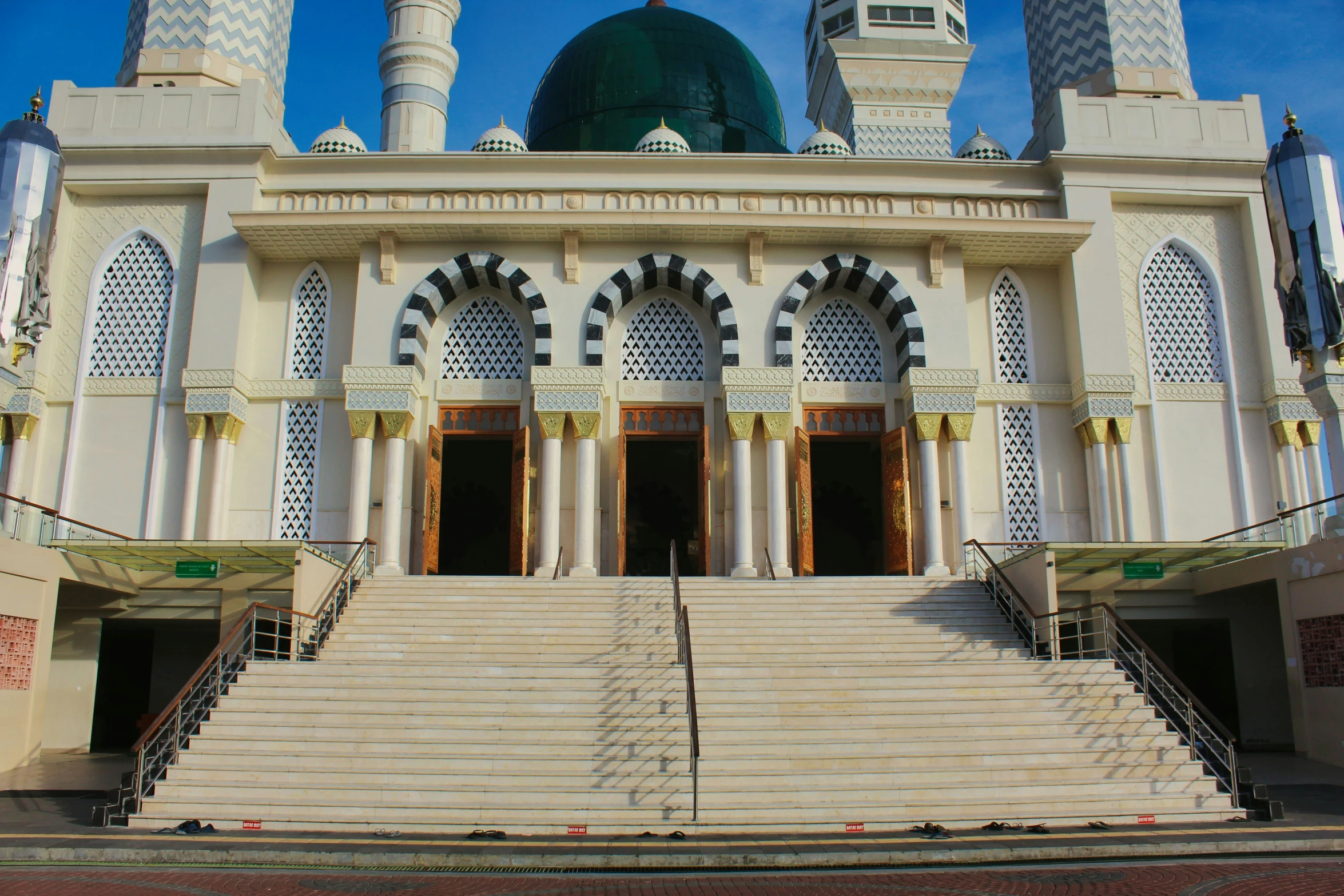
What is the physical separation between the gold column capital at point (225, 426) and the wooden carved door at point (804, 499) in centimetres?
807

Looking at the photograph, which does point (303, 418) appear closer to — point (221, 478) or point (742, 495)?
point (221, 478)

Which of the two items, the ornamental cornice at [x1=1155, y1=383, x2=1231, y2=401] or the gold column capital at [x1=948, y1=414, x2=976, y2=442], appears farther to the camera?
the ornamental cornice at [x1=1155, y1=383, x2=1231, y2=401]

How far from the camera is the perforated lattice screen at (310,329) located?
50.3 ft

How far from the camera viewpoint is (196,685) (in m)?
9.88

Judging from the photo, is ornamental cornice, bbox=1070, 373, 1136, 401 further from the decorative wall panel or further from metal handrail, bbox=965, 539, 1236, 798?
the decorative wall panel

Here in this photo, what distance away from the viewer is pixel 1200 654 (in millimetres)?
15906

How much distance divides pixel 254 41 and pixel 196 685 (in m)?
12.0

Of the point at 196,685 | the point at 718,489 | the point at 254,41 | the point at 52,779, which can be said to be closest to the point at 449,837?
A: the point at 196,685

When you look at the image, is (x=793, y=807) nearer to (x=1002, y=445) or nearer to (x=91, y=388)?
(x=1002, y=445)

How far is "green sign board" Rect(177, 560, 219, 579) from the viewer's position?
40.0ft

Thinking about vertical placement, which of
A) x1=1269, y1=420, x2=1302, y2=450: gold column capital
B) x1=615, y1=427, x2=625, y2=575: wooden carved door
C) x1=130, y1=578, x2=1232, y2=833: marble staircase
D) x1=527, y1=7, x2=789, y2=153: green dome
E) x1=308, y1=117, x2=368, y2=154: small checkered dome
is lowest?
x1=130, y1=578, x2=1232, y2=833: marble staircase

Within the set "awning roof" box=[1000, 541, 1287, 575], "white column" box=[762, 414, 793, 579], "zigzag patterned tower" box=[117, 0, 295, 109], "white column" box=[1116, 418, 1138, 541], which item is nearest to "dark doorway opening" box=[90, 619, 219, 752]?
"white column" box=[762, 414, 793, 579]

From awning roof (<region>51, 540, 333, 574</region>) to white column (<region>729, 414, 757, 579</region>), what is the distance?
5.33 metres

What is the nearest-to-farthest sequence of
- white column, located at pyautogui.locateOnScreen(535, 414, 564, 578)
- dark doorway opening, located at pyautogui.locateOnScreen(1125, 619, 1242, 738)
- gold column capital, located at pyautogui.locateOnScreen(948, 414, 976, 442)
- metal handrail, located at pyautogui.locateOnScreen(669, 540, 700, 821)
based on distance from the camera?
metal handrail, located at pyautogui.locateOnScreen(669, 540, 700, 821) → white column, located at pyautogui.locateOnScreen(535, 414, 564, 578) → gold column capital, located at pyautogui.locateOnScreen(948, 414, 976, 442) → dark doorway opening, located at pyautogui.locateOnScreen(1125, 619, 1242, 738)
